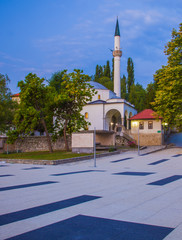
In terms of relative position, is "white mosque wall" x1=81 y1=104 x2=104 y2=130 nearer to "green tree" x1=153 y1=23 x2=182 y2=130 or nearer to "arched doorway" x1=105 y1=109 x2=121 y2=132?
"arched doorway" x1=105 y1=109 x2=121 y2=132

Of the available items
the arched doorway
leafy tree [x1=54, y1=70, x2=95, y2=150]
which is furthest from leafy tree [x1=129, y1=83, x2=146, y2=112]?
leafy tree [x1=54, y1=70, x2=95, y2=150]

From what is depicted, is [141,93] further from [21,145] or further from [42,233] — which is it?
[42,233]

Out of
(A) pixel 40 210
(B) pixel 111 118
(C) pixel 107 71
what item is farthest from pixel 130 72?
(A) pixel 40 210

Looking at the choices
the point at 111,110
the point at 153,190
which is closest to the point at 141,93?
the point at 111,110

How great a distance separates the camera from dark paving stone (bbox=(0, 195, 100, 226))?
5621 millimetres

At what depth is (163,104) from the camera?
96.9 ft

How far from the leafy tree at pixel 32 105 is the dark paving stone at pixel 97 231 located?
25389 mm

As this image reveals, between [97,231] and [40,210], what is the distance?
2067 mm

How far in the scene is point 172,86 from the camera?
27.9m

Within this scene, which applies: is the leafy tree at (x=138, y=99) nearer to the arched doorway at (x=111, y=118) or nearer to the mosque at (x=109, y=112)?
the mosque at (x=109, y=112)

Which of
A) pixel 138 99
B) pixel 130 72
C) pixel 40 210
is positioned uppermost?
pixel 130 72

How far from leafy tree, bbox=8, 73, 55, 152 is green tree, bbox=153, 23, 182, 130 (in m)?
13.1

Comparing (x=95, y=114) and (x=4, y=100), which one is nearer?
(x=4, y=100)

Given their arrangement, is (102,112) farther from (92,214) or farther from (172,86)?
(92,214)
